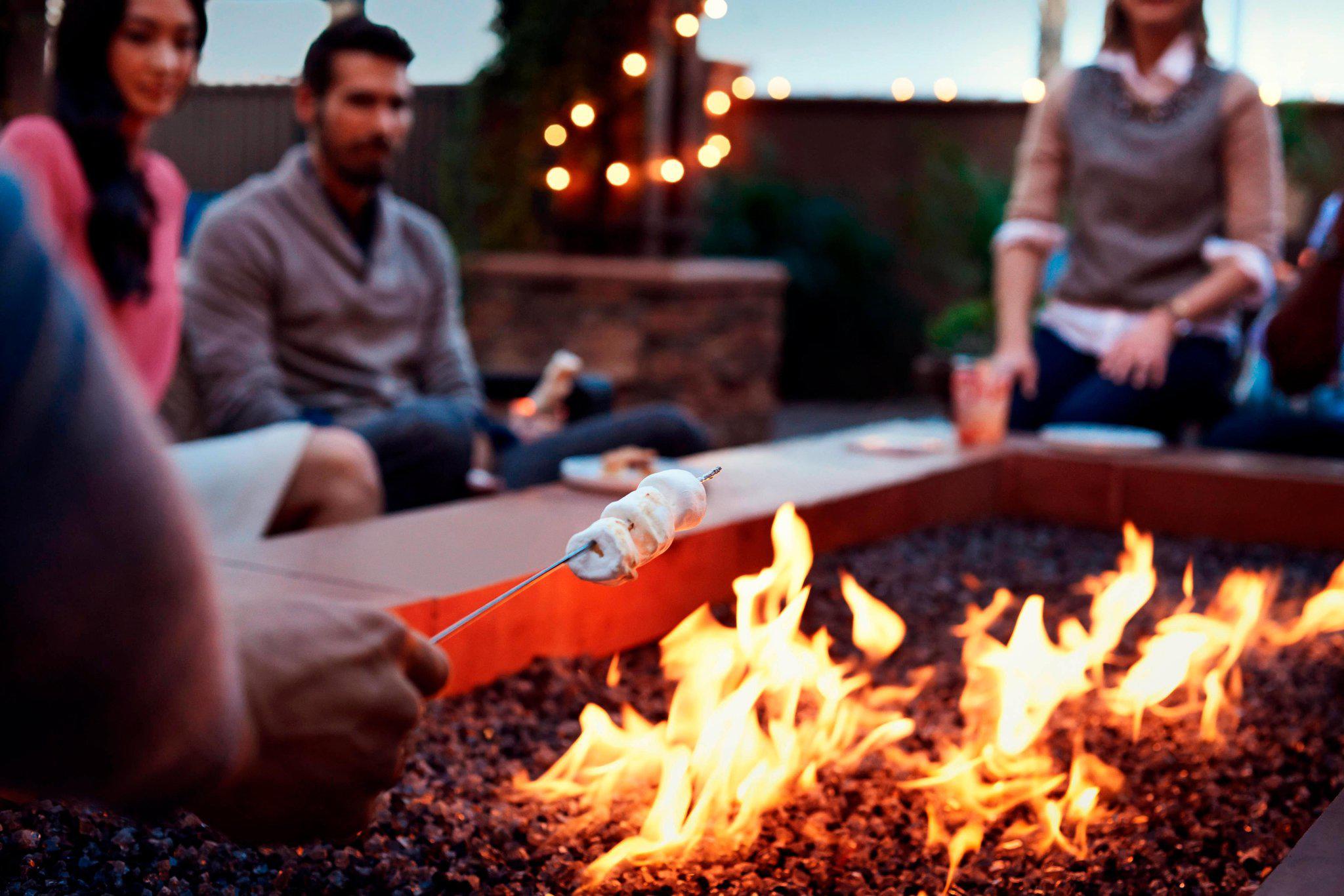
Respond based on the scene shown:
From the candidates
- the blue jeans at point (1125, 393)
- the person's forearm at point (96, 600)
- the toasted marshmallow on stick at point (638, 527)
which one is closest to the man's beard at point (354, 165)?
the blue jeans at point (1125, 393)

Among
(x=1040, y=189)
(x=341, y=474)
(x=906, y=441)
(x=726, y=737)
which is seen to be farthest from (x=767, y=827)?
(x=1040, y=189)

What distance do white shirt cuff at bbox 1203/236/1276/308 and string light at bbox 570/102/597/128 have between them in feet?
13.0

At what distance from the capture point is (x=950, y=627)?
2309 mm

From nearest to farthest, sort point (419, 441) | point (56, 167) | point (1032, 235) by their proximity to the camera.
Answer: point (56, 167) < point (419, 441) < point (1032, 235)

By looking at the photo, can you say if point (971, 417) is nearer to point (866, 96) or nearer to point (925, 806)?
point (925, 806)

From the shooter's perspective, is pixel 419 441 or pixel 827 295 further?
pixel 827 295

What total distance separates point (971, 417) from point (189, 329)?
6.03 ft

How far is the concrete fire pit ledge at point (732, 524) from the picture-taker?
175cm

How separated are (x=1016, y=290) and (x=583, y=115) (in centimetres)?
359

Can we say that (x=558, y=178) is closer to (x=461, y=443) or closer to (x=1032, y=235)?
(x=1032, y=235)

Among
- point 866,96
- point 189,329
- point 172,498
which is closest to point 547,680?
point 172,498

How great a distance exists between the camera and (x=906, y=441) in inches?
126

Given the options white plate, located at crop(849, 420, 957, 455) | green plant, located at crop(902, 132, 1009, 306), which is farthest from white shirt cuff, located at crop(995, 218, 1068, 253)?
green plant, located at crop(902, 132, 1009, 306)

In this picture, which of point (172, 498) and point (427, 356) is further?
point (427, 356)
